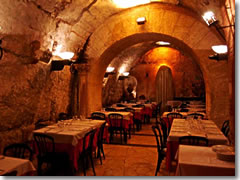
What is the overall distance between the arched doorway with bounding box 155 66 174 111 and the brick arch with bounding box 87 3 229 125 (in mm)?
5662

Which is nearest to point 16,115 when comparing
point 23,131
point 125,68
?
point 23,131

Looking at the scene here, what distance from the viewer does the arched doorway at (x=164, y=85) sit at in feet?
38.4

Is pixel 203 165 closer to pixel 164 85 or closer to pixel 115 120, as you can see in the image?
pixel 115 120

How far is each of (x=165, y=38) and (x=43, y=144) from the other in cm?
445

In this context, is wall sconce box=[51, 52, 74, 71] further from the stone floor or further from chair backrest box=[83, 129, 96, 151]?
the stone floor

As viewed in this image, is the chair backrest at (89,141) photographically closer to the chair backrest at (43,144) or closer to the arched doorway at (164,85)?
the chair backrest at (43,144)

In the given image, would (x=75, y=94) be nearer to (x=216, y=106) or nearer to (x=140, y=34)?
(x=140, y=34)

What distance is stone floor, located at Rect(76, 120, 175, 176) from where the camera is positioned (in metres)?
3.70

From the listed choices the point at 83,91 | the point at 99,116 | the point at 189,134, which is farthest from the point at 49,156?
the point at 83,91

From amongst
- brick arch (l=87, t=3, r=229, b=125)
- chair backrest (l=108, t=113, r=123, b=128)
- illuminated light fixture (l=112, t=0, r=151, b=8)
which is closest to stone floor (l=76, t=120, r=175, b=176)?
chair backrest (l=108, t=113, r=123, b=128)

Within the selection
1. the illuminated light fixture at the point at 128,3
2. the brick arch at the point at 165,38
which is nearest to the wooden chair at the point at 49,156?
the brick arch at the point at 165,38

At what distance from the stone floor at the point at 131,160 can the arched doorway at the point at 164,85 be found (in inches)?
239

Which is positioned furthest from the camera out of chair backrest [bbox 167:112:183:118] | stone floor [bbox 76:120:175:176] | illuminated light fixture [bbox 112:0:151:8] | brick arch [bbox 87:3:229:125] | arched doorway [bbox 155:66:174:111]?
arched doorway [bbox 155:66:174:111]

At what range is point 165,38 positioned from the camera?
6090mm
